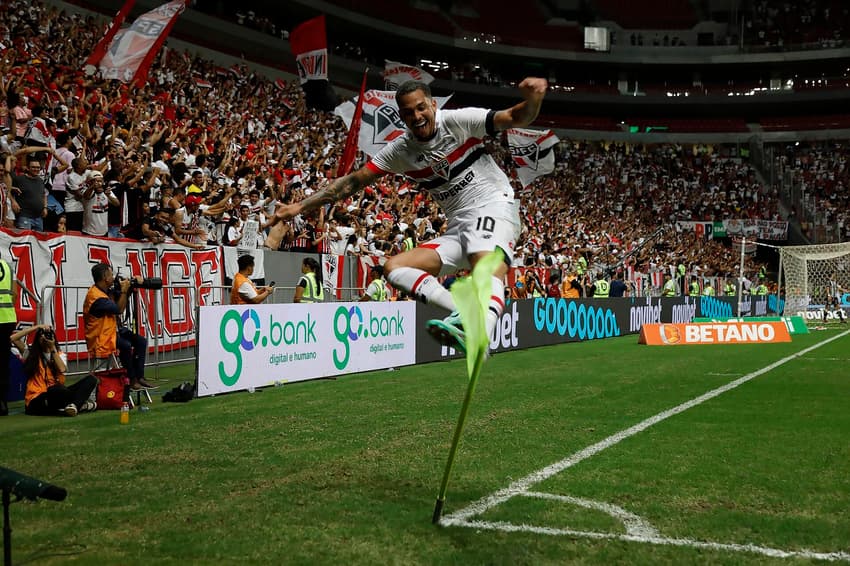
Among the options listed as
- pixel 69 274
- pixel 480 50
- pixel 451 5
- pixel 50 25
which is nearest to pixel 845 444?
→ pixel 69 274

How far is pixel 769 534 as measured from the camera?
3918mm

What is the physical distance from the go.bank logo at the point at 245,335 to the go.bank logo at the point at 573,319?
9202mm

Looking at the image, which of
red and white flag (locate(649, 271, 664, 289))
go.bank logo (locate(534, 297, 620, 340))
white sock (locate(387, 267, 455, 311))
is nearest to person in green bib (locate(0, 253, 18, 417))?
white sock (locate(387, 267, 455, 311))

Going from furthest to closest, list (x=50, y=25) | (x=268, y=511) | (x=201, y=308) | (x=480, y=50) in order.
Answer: (x=480, y=50) < (x=50, y=25) < (x=201, y=308) < (x=268, y=511)

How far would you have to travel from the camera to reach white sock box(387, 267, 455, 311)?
16.7 ft

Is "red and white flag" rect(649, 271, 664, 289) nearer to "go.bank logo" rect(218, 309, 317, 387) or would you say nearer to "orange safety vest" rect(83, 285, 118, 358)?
"go.bank logo" rect(218, 309, 317, 387)

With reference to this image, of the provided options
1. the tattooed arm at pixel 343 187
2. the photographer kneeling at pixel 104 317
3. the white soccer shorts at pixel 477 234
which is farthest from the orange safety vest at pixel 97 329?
the white soccer shorts at pixel 477 234

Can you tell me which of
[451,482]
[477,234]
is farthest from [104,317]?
[451,482]

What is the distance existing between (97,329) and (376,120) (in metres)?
11.8

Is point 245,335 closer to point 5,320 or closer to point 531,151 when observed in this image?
point 5,320

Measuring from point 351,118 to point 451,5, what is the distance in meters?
32.2

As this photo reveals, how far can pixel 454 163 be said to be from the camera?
18.7 feet

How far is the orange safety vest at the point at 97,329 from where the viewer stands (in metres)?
9.63

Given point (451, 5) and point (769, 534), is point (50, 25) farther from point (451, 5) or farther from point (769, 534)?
point (451, 5)
